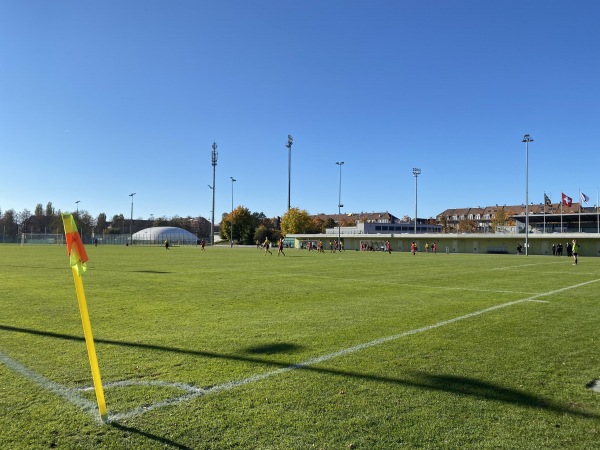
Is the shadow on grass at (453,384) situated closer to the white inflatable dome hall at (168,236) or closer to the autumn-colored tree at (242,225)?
the autumn-colored tree at (242,225)

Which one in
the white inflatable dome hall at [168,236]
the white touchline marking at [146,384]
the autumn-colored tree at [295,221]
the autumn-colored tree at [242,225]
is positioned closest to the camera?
the white touchline marking at [146,384]

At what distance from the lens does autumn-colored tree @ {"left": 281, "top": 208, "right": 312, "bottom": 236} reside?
4508 inches

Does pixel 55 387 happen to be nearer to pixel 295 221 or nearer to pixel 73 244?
pixel 73 244

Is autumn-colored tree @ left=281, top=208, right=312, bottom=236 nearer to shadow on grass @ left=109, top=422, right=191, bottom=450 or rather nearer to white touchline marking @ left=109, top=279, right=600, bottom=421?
white touchline marking @ left=109, top=279, right=600, bottom=421

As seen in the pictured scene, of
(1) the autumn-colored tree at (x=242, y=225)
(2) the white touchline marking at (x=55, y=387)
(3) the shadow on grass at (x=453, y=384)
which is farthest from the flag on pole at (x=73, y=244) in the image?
(1) the autumn-colored tree at (x=242, y=225)

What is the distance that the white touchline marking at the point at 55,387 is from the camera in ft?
14.4

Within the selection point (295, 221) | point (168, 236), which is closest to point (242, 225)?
point (295, 221)

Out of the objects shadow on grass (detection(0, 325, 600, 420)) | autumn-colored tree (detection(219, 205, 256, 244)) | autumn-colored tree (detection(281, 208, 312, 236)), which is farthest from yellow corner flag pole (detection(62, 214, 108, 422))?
autumn-colored tree (detection(219, 205, 256, 244))

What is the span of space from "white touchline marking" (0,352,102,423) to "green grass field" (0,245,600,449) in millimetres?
27

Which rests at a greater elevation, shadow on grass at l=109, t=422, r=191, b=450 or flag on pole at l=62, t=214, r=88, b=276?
flag on pole at l=62, t=214, r=88, b=276

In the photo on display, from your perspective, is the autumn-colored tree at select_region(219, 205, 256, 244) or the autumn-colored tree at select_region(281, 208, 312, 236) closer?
the autumn-colored tree at select_region(281, 208, 312, 236)

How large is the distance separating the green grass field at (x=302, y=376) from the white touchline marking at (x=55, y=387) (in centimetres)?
3

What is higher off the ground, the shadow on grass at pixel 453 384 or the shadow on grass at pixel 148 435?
the shadow on grass at pixel 453 384

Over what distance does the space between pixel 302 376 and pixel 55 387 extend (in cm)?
273
